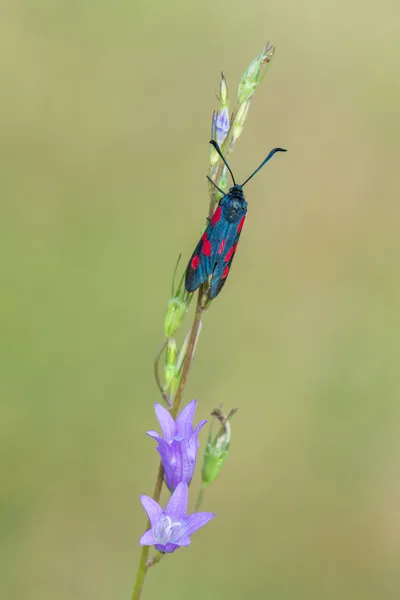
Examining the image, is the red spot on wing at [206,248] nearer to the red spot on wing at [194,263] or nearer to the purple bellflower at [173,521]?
the red spot on wing at [194,263]

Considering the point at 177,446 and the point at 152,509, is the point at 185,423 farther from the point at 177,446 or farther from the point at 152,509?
the point at 152,509

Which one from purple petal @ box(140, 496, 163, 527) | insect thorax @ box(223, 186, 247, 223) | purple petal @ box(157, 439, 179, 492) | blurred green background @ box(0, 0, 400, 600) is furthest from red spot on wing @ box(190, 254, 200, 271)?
blurred green background @ box(0, 0, 400, 600)

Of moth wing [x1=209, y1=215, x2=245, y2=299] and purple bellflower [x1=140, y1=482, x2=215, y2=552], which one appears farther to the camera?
moth wing [x1=209, y1=215, x2=245, y2=299]

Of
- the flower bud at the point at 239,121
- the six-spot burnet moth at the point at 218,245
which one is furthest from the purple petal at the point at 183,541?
the flower bud at the point at 239,121

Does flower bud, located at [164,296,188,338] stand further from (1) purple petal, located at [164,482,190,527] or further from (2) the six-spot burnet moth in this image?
(1) purple petal, located at [164,482,190,527]

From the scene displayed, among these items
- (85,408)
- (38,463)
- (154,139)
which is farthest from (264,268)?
(38,463)

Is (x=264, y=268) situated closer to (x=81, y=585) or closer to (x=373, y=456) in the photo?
(x=373, y=456)
